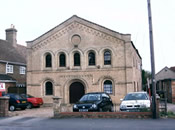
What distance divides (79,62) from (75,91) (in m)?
3.28

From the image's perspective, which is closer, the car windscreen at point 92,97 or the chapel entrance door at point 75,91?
the car windscreen at point 92,97

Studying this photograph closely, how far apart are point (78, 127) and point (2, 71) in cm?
2261

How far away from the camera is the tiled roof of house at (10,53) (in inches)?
1289

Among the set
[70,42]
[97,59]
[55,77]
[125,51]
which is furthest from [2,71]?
[125,51]

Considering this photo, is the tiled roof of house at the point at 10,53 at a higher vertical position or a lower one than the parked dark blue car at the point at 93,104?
higher

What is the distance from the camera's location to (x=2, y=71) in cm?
3112

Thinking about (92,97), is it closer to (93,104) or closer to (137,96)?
(93,104)

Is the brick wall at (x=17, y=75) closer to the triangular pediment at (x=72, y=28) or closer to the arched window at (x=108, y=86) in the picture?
the triangular pediment at (x=72, y=28)

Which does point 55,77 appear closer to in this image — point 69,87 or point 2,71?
point 69,87

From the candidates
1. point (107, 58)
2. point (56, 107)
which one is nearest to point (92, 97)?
point (56, 107)

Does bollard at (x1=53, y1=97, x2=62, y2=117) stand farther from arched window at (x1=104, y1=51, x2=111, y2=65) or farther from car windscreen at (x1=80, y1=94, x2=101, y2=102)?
arched window at (x1=104, y1=51, x2=111, y2=65)

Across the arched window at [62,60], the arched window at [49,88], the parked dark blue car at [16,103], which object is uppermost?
the arched window at [62,60]

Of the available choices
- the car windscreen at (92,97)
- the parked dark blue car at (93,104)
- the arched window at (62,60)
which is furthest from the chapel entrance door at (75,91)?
the car windscreen at (92,97)

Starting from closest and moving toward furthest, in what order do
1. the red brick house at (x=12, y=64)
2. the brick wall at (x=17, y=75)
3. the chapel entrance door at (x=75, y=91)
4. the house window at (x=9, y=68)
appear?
the chapel entrance door at (x=75, y=91) < the red brick house at (x=12, y=64) < the house window at (x=9, y=68) < the brick wall at (x=17, y=75)
